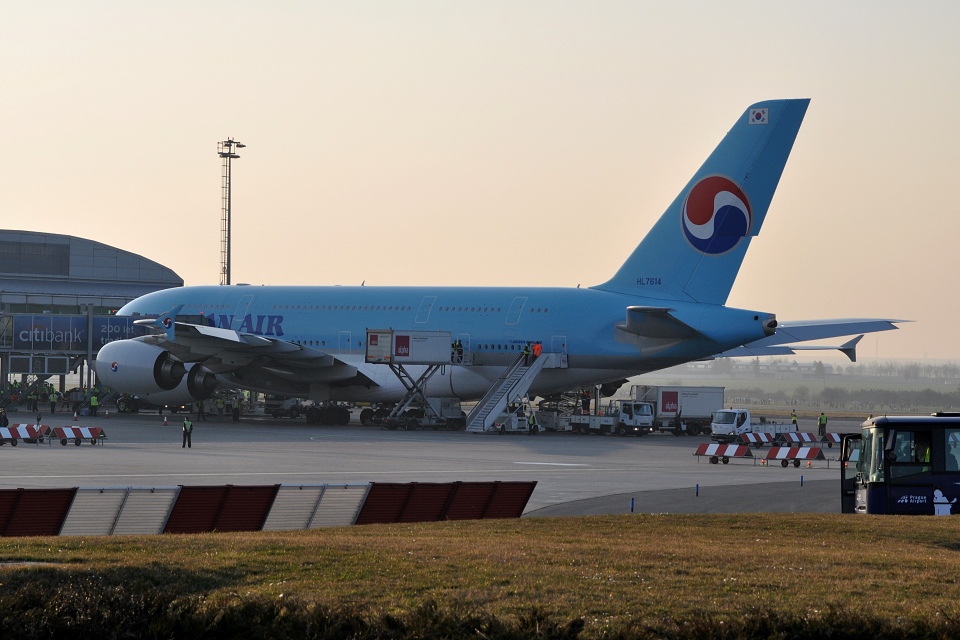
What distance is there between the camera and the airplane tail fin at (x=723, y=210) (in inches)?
1946

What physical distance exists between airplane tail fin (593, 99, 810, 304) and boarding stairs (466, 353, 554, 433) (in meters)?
5.89

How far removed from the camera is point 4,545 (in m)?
15.0

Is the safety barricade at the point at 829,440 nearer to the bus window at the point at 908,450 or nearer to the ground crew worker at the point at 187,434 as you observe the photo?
the ground crew worker at the point at 187,434

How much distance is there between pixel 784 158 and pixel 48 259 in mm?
63739

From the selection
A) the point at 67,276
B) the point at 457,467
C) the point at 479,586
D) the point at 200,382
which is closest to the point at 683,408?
the point at 200,382

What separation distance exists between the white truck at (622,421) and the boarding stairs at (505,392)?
4.63 meters

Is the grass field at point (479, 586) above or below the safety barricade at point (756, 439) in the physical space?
above

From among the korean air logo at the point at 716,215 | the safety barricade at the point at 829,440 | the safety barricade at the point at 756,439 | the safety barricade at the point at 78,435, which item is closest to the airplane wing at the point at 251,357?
the safety barricade at the point at 78,435

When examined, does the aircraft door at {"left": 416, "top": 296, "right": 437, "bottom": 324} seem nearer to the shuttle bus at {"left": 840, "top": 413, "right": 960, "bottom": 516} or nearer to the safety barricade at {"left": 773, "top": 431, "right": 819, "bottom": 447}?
the safety barricade at {"left": 773, "top": 431, "right": 819, "bottom": 447}

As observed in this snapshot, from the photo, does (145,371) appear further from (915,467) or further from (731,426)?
(915,467)

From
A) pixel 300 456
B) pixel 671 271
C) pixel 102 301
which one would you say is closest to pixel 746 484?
pixel 300 456

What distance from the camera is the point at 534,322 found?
54.3 metres

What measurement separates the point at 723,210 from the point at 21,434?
90.4 ft

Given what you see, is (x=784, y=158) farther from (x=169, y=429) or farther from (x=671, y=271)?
(x=169, y=429)
